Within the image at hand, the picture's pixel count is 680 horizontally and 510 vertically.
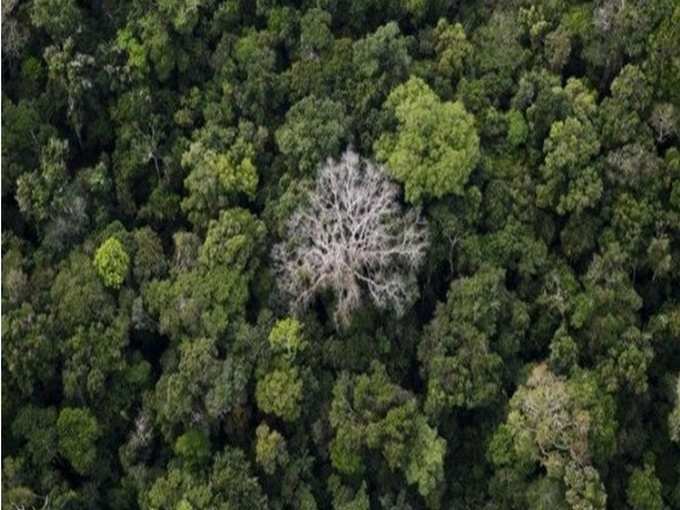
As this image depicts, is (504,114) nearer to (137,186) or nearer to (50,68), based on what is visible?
(137,186)

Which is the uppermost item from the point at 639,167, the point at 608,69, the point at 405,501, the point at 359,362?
the point at 608,69

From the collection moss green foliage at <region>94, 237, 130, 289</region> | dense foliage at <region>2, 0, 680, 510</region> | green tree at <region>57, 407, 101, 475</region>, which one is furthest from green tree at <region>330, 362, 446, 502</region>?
moss green foliage at <region>94, 237, 130, 289</region>

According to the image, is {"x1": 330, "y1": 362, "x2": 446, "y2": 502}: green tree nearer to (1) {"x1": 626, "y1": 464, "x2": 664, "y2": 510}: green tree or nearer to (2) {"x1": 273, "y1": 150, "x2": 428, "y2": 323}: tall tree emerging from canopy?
(2) {"x1": 273, "y1": 150, "x2": 428, "y2": 323}: tall tree emerging from canopy

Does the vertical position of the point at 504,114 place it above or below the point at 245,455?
above

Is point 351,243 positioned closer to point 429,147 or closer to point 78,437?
point 429,147

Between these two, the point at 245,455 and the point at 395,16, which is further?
the point at 395,16

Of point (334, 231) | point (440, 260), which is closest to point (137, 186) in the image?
point (334, 231)
